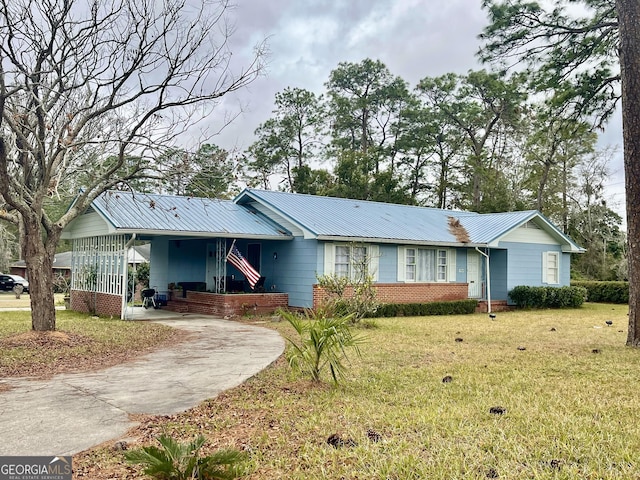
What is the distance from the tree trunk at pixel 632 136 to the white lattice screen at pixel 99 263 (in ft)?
42.3

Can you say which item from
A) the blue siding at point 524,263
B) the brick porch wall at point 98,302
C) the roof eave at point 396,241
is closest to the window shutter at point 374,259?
the roof eave at point 396,241

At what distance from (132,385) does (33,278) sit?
517cm

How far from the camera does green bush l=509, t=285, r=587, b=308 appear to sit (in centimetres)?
2206

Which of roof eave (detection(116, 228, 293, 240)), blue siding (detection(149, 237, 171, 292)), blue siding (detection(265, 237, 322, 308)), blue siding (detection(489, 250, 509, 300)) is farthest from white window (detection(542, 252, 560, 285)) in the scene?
blue siding (detection(149, 237, 171, 292))

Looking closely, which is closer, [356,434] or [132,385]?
[356,434]

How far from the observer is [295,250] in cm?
1852

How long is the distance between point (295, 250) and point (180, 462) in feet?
48.2

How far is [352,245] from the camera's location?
17.6 m

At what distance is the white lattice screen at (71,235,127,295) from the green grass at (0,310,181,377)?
2.72 m

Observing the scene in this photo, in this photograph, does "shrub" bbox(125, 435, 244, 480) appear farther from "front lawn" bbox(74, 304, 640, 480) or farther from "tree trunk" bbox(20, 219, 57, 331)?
"tree trunk" bbox(20, 219, 57, 331)

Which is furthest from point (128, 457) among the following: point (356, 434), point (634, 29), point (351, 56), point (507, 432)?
point (351, 56)

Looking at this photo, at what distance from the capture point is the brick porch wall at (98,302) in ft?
55.1

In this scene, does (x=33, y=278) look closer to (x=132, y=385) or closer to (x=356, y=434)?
(x=132, y=385)

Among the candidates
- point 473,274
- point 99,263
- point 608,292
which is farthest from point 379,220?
point 608,292
